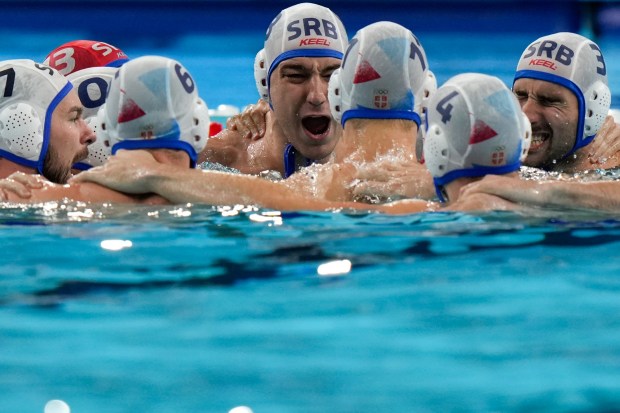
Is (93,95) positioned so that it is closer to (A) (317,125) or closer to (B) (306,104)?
(B) (306,104)

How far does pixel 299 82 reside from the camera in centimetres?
593

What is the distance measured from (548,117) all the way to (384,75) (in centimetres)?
136

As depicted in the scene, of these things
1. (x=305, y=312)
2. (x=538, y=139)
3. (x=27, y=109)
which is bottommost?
(x=305, y=312)

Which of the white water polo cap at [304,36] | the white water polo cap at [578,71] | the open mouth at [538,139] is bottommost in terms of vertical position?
the open mouth at [538,139]

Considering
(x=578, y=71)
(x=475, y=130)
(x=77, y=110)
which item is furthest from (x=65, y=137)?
(x=578, y=71)

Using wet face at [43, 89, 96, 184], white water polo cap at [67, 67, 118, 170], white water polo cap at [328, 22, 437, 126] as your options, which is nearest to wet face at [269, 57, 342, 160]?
white water polo cap at [328, 22, 437, 126]

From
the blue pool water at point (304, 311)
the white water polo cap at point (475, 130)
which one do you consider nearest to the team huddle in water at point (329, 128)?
the white water polo cap at point (475, 130)

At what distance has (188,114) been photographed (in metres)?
4.38

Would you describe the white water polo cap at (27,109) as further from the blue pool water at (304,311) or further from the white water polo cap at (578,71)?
the white water polo cap at (578,71)

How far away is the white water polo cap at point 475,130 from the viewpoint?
400 cm

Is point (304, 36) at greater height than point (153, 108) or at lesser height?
greater

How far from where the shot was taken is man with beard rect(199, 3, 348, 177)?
5793 millimetres

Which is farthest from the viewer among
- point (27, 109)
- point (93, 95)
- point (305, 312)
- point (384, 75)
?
point (93, 95)

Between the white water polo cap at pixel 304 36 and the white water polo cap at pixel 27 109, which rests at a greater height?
the white water polo cap at pixel 304 36
